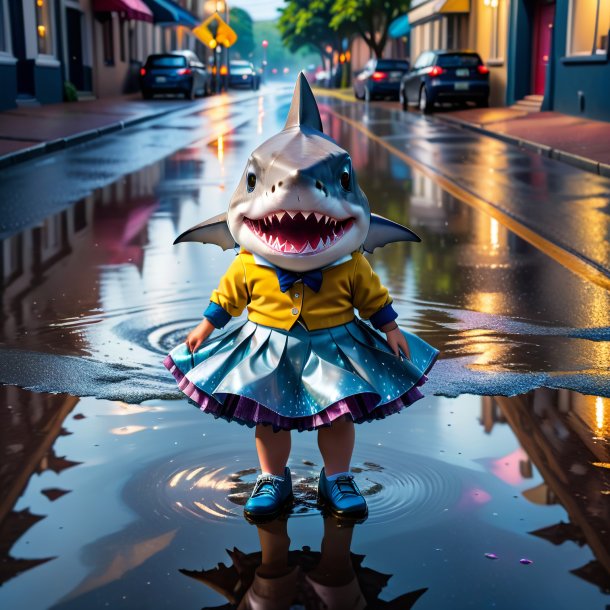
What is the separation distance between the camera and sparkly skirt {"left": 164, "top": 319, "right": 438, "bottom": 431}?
3357mm

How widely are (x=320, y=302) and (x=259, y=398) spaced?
0.39 metres

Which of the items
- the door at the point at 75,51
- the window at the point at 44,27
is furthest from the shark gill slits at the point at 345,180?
the door at the point at 75,51

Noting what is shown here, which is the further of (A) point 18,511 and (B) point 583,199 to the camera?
(B) point 583,199

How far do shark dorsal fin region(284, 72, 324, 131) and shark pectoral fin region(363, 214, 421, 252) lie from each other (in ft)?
1.23

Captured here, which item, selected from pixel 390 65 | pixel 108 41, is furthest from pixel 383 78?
pixel 108 41

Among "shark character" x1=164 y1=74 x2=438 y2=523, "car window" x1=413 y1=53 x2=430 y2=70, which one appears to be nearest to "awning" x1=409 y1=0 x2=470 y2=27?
"car window" x1=413 y1=53 x2=430 y2=70

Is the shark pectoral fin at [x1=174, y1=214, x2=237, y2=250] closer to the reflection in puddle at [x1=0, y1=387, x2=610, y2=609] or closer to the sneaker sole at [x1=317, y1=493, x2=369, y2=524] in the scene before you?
the reflection in puddle at [x1=0, y1=387, x2=610, y2=609]

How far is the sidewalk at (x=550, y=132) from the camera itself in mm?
17297

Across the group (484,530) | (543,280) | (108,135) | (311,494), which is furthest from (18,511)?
(108,135)

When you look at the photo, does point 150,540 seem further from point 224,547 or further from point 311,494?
point 311,494

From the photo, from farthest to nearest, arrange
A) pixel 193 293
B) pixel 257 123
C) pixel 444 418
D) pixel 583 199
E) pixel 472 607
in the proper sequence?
pixel 257 123 < pixel 583 199 < pixel 193 293 < pixel 444 418 < pixel 472 607

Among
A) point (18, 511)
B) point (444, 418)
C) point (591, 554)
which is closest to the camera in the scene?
point (591, 554)

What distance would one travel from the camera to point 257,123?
29.0 meters

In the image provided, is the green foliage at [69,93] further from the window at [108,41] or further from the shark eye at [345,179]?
the shark eye at [345,179]
